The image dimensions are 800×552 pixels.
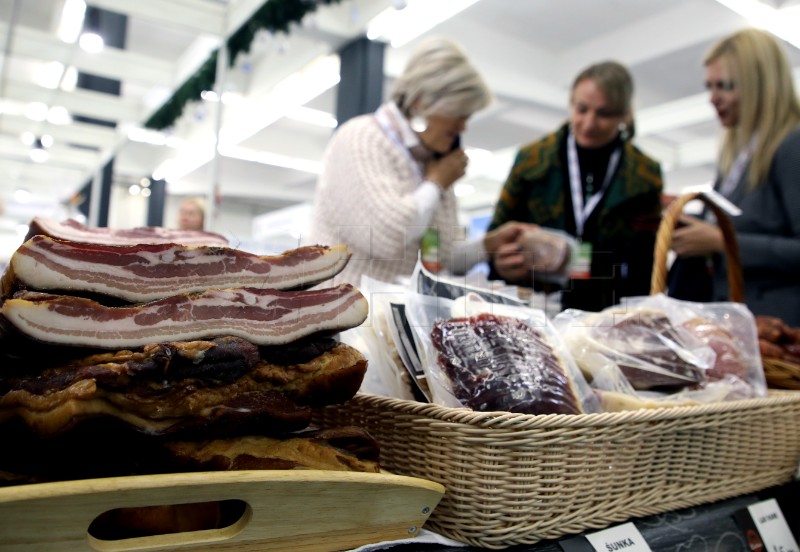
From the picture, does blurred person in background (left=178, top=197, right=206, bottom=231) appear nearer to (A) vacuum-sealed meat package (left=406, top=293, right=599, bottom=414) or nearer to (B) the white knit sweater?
(B) the white knit sweater

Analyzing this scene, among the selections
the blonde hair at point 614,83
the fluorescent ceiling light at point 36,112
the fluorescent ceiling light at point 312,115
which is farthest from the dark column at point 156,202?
the blonde hair at point 614,83

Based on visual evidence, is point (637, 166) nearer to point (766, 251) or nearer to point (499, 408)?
point (766, 251)

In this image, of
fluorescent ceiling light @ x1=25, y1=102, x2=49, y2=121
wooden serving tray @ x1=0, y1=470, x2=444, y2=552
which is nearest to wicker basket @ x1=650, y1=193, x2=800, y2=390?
wooden serving tray @ x1=0, y1=470, x2=444, y2=552

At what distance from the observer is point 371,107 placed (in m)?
3.60

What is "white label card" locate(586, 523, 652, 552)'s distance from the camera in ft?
2.46

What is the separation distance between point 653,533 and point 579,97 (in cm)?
164

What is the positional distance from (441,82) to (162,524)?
1533 millimetres

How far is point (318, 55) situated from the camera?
3.85 m

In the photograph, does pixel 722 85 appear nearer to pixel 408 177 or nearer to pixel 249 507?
pixel 408 177

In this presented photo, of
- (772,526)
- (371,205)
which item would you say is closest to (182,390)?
(772,526)

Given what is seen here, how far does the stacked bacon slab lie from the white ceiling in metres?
2.54

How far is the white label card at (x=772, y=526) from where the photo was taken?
37.5 inches

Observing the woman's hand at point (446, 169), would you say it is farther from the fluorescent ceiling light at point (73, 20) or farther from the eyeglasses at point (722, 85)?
the fluorescent ceiling light at point (73, 20)

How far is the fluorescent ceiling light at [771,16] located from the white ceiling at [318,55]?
3 centimetres
